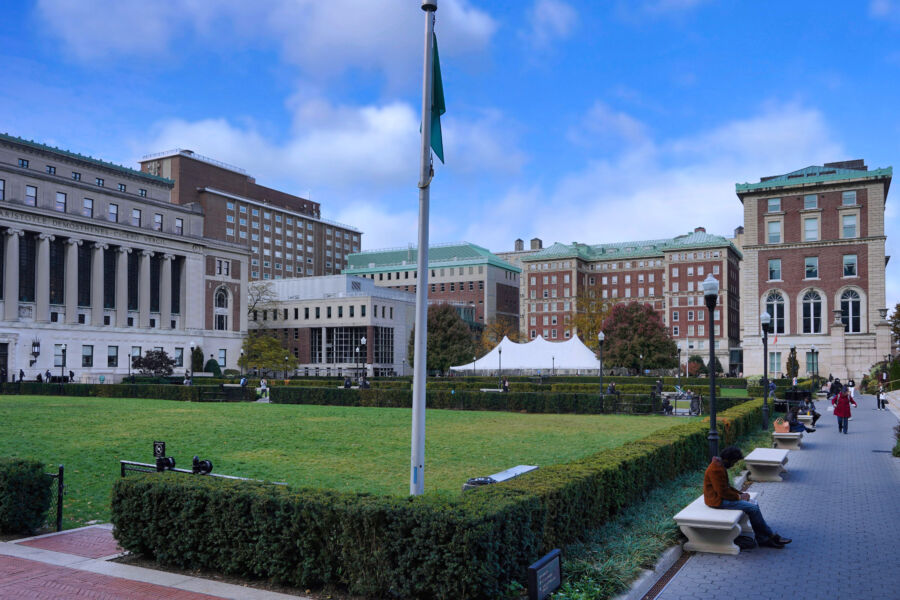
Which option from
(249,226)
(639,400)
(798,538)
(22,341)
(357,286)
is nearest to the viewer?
(798,538)

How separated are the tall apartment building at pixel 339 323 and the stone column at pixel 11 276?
38.7 meters

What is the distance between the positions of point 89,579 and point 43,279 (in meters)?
75.5

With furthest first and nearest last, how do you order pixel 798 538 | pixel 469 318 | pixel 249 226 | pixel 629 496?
pixel 249 226, pixel 469 318, pixel 629 496, pixel 798 538

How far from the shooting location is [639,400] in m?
35.4

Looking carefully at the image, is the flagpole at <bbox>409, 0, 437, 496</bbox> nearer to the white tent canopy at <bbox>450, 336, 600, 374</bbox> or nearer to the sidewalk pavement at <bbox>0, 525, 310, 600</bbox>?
the sidewalk pavement at <bbox>0, 525, 310, 600</bbox>

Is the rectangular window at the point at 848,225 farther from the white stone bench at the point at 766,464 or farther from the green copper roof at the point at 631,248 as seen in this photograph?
the white stone bench at the point at 766,464

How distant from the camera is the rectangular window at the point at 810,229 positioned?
68875 millimetres

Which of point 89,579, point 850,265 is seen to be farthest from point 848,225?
point 89,579

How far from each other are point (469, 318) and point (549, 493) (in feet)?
354

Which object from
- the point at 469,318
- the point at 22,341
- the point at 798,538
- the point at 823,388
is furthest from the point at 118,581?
the point at 469,318

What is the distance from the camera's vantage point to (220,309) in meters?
92.2

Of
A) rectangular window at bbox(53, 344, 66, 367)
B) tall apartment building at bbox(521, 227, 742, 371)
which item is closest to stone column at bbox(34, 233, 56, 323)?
rectangular window at bbox(53, 344, 66, 367)

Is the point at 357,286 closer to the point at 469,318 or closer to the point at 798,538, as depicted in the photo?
the point at 469,318

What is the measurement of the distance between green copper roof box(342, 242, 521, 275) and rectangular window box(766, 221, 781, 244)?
66866 mm
